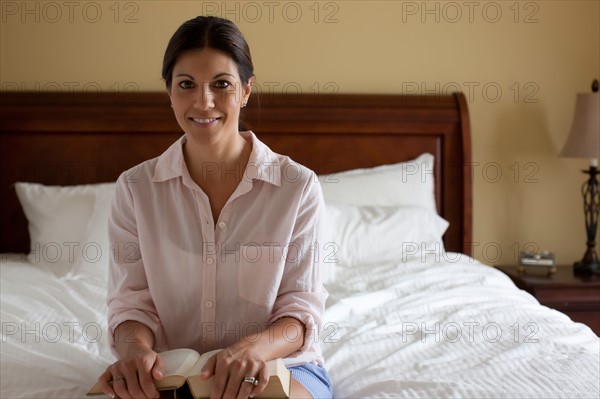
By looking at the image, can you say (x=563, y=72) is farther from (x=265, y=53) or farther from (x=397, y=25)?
(x=265, y=53)

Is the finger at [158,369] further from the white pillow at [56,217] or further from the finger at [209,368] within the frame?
the white pillow at [56,217]

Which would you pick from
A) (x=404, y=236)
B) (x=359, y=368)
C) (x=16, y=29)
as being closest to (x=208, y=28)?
(x=359, y=368)

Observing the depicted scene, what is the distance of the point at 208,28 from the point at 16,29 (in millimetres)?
2005

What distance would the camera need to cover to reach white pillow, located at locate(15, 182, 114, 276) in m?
2.99

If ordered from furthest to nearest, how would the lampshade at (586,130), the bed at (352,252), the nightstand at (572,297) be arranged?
the lampshade at (586,130) < the nightstand at (572,297) < the bed at (352,252)

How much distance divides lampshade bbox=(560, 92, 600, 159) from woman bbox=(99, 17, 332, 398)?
196 centimetres

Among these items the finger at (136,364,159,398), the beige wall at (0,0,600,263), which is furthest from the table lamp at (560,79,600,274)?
the finger at (136,364,159,398)

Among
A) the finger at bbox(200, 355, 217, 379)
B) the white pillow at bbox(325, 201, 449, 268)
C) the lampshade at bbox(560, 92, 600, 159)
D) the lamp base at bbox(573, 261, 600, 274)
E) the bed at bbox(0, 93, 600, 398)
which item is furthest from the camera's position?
the lamp base at bbox(573, 261, 600, 274)

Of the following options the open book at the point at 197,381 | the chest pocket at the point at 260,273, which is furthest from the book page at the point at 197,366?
the chest pocket at the point at 260,273

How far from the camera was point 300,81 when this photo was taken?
136 inches

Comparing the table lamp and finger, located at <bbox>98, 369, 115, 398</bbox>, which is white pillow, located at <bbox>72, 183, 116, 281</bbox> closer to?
finger, located at <bbox>98, 369, 115, 398</bbox>

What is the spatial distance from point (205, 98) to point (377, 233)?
1.48 metres

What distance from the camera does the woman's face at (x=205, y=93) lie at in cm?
166

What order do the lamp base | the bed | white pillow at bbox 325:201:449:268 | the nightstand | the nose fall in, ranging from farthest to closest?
the lamp base
the nightstand
white pillow at bbox 325:201:449:268
the bed
the nose
